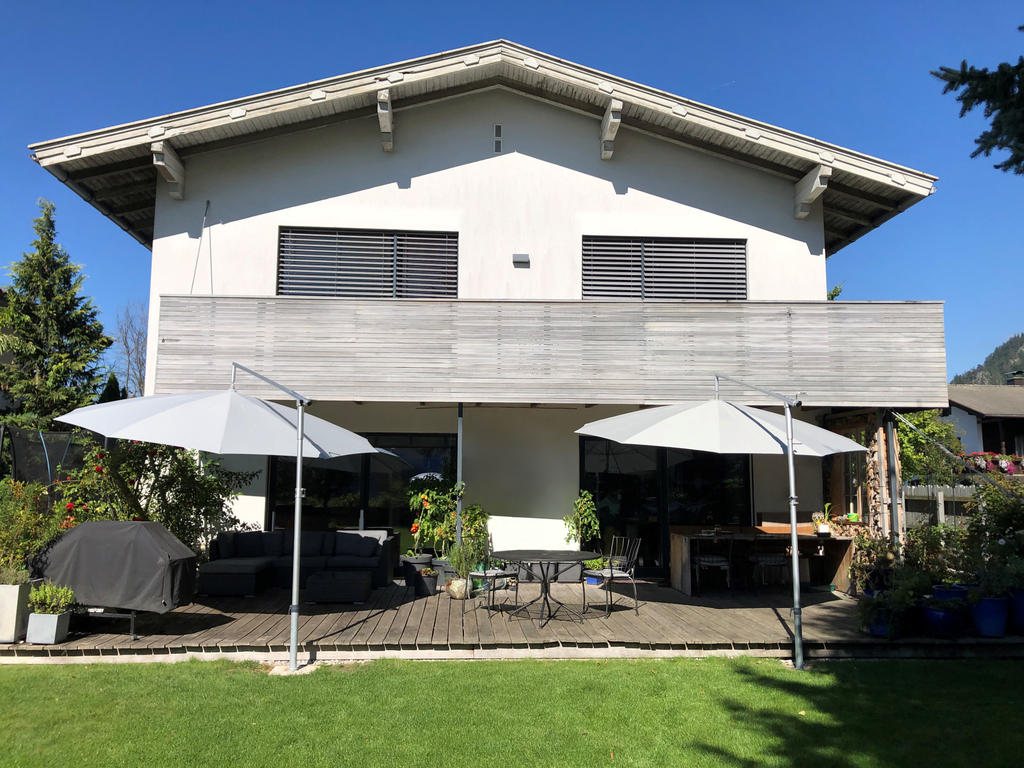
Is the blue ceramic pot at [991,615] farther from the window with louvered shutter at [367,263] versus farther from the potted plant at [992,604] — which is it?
the window with louvered shutter at [367,263]

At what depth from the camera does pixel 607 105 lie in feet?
37.5

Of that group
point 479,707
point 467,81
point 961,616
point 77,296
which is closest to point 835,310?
point 961,616

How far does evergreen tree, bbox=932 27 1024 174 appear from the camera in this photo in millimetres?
4020

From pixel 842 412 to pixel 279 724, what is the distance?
9.38 m

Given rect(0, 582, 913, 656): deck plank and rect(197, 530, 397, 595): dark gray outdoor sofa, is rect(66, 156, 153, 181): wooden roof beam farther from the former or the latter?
rect(0, 582, 913, 656): deck plank

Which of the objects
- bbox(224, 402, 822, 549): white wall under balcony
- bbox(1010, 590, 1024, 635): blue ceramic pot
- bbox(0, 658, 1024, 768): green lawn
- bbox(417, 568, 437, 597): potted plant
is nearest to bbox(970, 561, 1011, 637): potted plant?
bbox(1010, 590, 1024, 635): blue ceramic pot

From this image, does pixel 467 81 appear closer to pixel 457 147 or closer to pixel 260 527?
pixel 457 147

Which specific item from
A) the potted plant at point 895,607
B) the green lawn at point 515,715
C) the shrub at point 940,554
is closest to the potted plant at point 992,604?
the shrub at point 940,554

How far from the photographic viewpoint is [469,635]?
7.18 metres

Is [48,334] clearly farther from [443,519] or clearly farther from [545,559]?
[545,559]

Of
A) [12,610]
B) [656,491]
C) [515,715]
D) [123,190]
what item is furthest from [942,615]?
[123,190]

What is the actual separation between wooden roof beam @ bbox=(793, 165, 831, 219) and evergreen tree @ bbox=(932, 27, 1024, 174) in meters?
7.20

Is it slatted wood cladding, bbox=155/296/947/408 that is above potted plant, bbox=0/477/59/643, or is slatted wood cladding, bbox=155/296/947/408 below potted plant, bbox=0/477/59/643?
above

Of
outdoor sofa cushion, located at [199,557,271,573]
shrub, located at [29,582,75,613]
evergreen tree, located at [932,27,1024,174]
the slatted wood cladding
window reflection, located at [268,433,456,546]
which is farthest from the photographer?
window reflection, located at [268,433,456,546]
